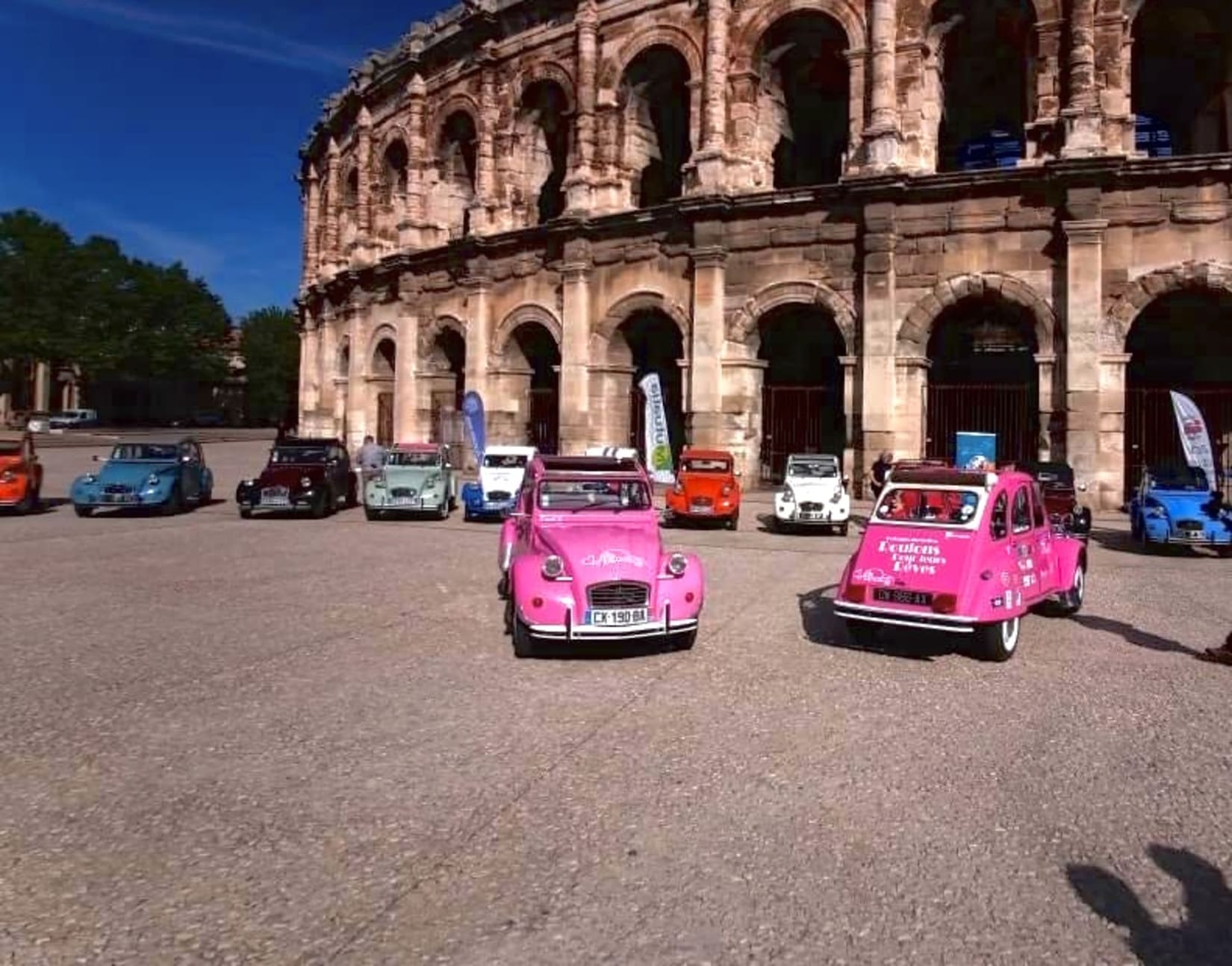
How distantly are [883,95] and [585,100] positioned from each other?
8.30 meters

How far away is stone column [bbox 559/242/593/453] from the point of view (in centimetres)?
2425

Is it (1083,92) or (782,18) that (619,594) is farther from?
(782,18)

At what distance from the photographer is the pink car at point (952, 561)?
7.25 m

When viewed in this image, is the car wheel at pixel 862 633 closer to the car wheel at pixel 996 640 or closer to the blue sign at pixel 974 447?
the car wheel at pixel 996 640

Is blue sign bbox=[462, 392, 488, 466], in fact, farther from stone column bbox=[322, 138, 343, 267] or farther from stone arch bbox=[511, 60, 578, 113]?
stone column bbox=[322, 138, 343, 267]

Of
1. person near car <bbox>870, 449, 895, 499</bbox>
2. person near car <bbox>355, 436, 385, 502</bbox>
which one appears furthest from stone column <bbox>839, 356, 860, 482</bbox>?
person near car <bbox>355, 436, 385, 502</bbox>

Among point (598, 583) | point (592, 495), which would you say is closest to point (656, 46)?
point (592, 495)

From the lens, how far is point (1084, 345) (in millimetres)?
18547

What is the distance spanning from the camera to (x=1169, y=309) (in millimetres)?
22172

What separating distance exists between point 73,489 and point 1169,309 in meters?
25.1

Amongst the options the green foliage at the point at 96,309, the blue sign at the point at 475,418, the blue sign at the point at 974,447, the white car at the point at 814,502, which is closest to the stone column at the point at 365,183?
the blue sign at the point at 475,418

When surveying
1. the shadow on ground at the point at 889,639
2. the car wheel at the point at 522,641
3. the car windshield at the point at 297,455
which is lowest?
the shadow on ground at the point at 889,639

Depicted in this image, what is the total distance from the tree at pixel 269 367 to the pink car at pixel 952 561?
3016 inches

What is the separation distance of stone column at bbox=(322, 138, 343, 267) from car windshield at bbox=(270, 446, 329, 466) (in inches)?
814
